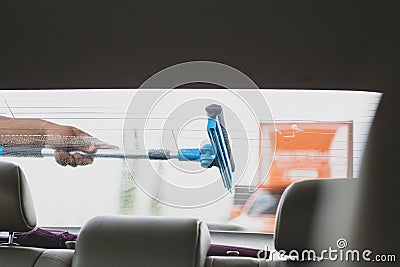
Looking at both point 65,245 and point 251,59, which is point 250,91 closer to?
point 251,59

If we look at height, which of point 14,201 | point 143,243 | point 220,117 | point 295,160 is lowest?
point 143,243

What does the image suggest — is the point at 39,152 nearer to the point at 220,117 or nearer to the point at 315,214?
the point at 220,117

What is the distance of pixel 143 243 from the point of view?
7.07ft

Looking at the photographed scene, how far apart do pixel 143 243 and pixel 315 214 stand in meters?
0.49

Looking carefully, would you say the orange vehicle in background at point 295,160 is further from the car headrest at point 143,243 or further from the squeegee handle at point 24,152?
the squeegee handle at point 24,152

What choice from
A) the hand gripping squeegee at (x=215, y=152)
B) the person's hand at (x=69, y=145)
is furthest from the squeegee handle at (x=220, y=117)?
the person's hand at (x=69, y=145)

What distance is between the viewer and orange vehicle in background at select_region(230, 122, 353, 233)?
2.17 m

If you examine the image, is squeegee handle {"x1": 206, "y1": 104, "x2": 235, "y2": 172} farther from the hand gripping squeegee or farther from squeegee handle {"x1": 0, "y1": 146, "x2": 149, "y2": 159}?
squeegee handle {"x1": 0, "y1": 146, "x2": 149, "y2": 159}

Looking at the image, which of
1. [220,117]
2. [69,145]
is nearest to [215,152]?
[220,117]

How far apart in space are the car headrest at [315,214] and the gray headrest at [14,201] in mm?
728

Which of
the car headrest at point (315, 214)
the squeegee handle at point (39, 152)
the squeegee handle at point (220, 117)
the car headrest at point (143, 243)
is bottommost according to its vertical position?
the car headrest at point (143, 243)

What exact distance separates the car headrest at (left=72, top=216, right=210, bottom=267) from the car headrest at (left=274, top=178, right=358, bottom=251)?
9.2 inches

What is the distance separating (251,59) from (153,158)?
409 millimetres

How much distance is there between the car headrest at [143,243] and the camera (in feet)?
6.98
